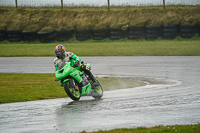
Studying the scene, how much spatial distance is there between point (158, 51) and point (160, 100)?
15.7 m

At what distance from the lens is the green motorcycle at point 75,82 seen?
1029cm

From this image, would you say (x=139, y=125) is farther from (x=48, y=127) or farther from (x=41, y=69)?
(x=41, y=69)

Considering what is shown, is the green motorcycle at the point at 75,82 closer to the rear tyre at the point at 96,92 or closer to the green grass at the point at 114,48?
the rear tyre at the point at 96,92

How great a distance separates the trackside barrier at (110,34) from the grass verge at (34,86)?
48.8 ft

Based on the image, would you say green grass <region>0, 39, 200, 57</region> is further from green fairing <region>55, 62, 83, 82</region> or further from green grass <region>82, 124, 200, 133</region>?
green grass <region>82, 124, 200, 133</region>

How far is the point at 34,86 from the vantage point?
13.8m

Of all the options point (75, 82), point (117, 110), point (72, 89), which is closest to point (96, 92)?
point (75, 82)

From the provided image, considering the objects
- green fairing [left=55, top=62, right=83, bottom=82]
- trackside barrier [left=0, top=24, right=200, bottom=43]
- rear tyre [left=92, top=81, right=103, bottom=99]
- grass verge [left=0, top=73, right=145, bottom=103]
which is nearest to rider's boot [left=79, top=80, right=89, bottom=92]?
green fairing [left=55, top=62, right=83, bottom=82]

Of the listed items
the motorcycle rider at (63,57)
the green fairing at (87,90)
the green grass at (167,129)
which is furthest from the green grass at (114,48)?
the green grass at (167,129)

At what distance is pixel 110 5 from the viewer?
126ft

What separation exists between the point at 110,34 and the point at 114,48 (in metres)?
4.14

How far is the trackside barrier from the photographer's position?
97.7 feet

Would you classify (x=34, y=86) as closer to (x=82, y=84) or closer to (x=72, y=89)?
(x=82, y=84)

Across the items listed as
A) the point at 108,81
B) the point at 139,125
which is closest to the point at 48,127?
the point at 139,125
